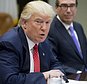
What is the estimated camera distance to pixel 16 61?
69.3 inches

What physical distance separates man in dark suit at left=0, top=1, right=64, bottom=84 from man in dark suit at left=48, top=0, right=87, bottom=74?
1.83ft

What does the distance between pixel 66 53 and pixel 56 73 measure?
31.8 inches

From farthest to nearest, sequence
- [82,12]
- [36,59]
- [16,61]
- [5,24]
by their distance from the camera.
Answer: [82,12]
[5,24]
[36,59]
[16,61]

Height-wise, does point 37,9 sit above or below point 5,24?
above

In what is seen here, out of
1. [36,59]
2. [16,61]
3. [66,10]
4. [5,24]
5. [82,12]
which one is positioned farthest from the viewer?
[82,12]

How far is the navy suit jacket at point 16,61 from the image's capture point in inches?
65.5

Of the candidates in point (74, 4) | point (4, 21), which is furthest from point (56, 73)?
point (4, 21)

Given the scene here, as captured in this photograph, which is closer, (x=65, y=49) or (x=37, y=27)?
(x=37, y=27)

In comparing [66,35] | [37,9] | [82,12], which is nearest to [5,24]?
[66,35]

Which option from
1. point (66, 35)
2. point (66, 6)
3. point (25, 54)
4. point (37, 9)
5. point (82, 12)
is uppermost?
point (37, 9)

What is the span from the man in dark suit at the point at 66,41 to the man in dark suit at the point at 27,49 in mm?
557

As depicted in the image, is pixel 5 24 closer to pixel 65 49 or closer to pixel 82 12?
pixel 65 49

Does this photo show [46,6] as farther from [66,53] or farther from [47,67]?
[66,53]

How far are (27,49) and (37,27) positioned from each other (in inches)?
6.4
